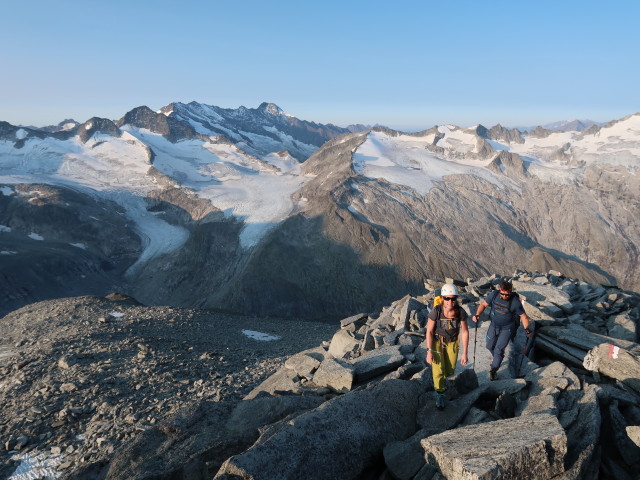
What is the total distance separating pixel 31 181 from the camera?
117562mm

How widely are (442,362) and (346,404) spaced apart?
7.89 feet

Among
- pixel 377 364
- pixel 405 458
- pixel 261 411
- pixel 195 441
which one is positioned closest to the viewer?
pixel 405 458

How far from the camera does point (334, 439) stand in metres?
7.57

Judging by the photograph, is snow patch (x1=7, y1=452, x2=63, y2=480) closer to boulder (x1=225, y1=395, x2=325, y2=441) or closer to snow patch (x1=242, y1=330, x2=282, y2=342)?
boulder (x1=225, y1=395, x2=325, y2=441)

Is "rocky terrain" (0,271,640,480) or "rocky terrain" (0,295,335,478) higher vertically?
"rocky terrain" (0,271,640,480)

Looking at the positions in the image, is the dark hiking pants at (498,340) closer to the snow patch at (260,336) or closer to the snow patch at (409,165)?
the snow patch at (260,336)

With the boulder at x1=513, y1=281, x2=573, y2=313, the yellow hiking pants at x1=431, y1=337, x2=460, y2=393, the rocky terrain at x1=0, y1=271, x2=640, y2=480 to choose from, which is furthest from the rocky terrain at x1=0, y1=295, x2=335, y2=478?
A: the boulder at x1=513, y1=281, x2=573, y2=313

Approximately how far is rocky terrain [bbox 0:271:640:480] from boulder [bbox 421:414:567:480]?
0.8 inches

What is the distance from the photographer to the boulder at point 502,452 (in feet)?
20.4

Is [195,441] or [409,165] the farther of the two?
[409,165]

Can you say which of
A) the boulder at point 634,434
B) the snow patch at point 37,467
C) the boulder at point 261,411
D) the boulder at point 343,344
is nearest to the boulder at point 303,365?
the boulder at point 343,344

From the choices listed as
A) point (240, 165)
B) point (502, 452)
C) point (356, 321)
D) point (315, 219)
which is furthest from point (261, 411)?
point (240, 165)

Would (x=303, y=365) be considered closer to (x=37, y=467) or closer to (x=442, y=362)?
(x=442, y=362)

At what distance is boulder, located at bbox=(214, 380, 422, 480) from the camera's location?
6.74 metres
